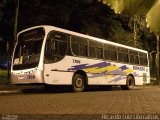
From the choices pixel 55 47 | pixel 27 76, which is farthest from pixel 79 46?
pixel 27 76

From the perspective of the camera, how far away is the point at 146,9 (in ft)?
2.73

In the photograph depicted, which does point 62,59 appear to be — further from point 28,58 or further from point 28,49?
point 28,49

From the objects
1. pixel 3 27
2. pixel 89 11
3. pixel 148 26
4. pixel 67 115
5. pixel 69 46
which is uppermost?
pixel 3 27

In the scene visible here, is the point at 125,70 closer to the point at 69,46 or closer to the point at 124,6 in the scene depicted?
the point at 69,46

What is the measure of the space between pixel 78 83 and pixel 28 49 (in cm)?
268

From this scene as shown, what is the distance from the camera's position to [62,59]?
50.1ft

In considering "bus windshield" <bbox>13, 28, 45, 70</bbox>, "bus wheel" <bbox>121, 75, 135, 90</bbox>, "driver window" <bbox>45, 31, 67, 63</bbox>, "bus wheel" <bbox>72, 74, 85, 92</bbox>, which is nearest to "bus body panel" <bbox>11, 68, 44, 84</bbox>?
"bus windshield" <bbox>13, 28, 45, 70</bbox>

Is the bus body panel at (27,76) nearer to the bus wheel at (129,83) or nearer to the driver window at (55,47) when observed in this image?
the driver window at (55,47)

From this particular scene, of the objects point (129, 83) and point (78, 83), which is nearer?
point (78, 83)

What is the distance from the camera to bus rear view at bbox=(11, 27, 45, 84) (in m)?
14.6

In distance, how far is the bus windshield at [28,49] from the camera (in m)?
15.0

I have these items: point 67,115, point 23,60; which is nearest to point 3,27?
point 23,60

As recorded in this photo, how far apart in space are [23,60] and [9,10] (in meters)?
12.2

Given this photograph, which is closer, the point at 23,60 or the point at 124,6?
the point at 124,6
